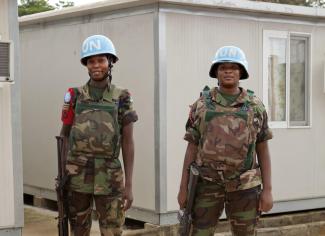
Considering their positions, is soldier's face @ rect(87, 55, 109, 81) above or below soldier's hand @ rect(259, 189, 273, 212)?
above

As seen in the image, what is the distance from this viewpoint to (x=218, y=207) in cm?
430

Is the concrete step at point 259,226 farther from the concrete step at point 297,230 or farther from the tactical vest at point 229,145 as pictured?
the tactical vest at point 229,145

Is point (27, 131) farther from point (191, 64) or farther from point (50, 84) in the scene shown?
point (191, 64)

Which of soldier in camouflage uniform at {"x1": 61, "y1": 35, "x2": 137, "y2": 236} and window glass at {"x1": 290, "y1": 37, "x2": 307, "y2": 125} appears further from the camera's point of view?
window glass at {"x1": 290, "y1": 37, "x2": 307, "y2": 125}

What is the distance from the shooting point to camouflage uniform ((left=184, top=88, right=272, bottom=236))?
417 centimetres

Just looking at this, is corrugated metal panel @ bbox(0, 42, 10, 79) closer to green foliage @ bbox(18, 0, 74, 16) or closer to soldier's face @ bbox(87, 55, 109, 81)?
soldier's face @ bbox(87, 55, 109, 81)

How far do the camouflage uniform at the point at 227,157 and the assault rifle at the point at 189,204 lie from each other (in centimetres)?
5

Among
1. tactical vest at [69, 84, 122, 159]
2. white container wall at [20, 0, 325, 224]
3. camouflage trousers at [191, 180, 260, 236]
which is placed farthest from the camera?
white container wall at [20, 0, 325, 224]

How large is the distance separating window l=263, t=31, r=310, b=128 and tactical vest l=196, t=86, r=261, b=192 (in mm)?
3408

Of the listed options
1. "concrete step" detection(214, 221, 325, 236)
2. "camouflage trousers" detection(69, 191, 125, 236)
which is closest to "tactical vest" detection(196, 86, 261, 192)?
"camouflage trousers" detection(69, 191, 125, 236)

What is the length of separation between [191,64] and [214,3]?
749 mm

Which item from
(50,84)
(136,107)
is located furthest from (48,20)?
(136,107)

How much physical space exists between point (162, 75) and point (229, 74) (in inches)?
93.8

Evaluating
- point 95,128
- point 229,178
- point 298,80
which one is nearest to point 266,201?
point 229,178
